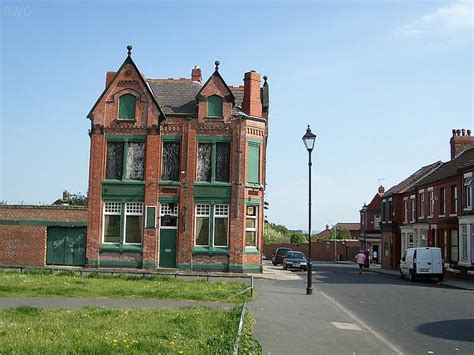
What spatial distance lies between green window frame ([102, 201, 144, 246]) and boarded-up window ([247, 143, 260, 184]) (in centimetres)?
665

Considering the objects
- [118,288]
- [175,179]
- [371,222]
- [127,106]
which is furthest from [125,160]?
[371,222]

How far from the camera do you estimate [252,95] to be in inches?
1431

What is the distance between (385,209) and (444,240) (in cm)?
1773

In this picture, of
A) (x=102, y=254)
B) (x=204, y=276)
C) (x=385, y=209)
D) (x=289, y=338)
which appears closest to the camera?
(x=289, y=338)

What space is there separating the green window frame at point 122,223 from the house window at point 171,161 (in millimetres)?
2335

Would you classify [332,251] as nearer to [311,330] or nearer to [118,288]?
[118,288]

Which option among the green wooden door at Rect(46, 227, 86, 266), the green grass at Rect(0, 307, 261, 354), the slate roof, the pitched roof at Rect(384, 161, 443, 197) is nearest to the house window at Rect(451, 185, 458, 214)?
the pitched roof at Rect(384, 161, 443, 197)

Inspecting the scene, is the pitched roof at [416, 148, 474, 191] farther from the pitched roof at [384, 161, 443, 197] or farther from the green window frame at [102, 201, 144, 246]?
the green window frame at [102, 201, 144, 246]

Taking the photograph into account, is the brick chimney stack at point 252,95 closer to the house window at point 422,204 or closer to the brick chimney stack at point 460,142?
the house window at point 422,204

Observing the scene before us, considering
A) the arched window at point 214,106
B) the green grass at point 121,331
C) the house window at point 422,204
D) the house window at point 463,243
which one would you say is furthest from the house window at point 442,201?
the green grass at point 121,331

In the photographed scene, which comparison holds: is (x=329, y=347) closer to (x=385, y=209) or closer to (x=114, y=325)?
(x=114, y=325)

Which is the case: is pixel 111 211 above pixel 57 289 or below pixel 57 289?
above

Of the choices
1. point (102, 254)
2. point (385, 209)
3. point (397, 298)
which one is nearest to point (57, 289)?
point (397, 298)

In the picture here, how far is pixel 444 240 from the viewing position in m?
43.0
